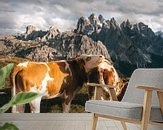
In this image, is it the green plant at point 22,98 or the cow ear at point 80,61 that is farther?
the cow ear at point 80,61

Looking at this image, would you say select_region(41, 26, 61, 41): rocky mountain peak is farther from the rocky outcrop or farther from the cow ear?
the cow ear

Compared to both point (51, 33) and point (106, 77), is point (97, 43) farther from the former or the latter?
point (106, 77)

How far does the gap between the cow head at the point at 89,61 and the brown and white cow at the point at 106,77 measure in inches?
2.1

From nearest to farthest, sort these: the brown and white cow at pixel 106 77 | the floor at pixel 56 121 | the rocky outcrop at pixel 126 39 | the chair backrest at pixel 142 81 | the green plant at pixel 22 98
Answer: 1. the green plant at pixel 22 98
2. the chair backrest at pixel 142 81
3. the floor at pixel 56 121
4. the brown and white cow at pixel 106 77
5. the rocky outcrop at pixel 126 39

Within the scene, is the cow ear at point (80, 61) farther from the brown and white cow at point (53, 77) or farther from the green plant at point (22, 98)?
the green plant at point (22, 98)

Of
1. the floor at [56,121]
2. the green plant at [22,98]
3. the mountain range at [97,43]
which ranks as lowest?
the floor at [56,121]

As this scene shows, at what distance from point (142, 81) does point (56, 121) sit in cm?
172

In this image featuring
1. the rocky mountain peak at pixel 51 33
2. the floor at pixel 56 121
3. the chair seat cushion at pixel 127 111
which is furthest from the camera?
the rocky mountain peak at pixel 51 33

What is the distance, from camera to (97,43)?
689 cm

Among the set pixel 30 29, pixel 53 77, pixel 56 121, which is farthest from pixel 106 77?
pixel 30 29

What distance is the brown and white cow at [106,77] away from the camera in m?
5.47

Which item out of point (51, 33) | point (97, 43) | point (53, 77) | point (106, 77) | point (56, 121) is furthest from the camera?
point (97, 43)

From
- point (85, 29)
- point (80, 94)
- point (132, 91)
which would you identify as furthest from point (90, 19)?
point (132, 91)

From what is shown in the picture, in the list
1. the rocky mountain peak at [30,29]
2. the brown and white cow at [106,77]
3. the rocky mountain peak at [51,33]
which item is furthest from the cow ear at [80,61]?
the rocky mountain peak at [30,29]
